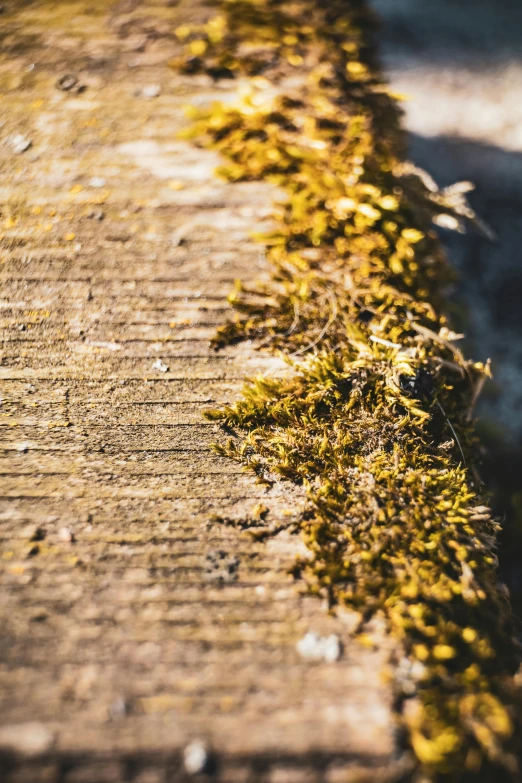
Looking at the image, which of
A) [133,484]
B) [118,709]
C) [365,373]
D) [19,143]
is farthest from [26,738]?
[19,143]

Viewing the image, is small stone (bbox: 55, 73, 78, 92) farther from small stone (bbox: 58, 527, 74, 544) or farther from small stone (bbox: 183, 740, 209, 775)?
small stone (bbox: 183, 740, 209, 775)

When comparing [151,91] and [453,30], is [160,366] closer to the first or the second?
[151,91]

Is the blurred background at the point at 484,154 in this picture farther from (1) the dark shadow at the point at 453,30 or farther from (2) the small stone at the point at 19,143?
(2) the small stone at the point at 19,143

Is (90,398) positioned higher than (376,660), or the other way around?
(90,398)

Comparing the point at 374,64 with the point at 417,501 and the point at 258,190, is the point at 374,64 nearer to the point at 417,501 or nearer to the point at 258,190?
the point at 258,190

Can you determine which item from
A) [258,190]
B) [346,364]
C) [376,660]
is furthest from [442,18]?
[376,660]

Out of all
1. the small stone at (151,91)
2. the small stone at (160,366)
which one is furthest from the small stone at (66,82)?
the small stone at (160,366)
